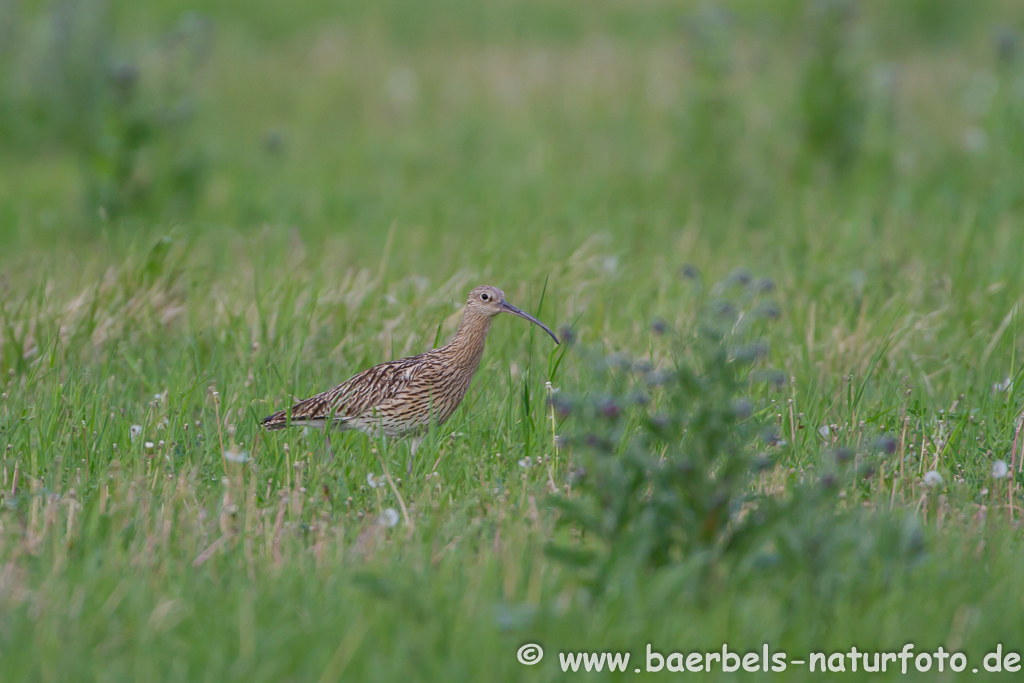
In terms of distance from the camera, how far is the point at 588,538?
3.91 m

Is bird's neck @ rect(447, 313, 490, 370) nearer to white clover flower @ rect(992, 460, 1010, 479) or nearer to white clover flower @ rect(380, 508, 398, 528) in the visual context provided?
white clover flower @ rect(380, 508, 398, 528)

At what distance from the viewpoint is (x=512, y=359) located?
20.0 ft

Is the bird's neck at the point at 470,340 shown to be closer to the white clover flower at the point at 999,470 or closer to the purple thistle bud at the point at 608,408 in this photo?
the purple thistle bud at the point at 608,408

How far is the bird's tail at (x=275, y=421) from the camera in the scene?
191 inches

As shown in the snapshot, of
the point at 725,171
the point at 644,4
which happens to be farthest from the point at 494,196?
the point at 644,4

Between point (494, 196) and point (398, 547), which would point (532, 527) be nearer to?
point (398, 547)

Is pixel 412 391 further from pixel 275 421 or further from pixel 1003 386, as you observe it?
pixel 1003 386

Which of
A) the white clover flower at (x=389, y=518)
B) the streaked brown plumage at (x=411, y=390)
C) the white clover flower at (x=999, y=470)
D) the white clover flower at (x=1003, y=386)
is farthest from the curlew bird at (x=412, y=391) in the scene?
the white clover flower at (x=1003, y=386)

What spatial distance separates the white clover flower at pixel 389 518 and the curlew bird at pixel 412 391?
99 cm

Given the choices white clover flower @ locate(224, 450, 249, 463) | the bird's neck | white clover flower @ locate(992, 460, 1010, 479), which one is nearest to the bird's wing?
the bird's neck

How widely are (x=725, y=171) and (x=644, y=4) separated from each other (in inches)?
467

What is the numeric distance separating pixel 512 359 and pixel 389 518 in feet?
7.54

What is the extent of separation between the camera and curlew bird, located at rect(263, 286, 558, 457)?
5047 millimetres

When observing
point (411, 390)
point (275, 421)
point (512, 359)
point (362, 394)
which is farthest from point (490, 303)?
point (275, 421)
